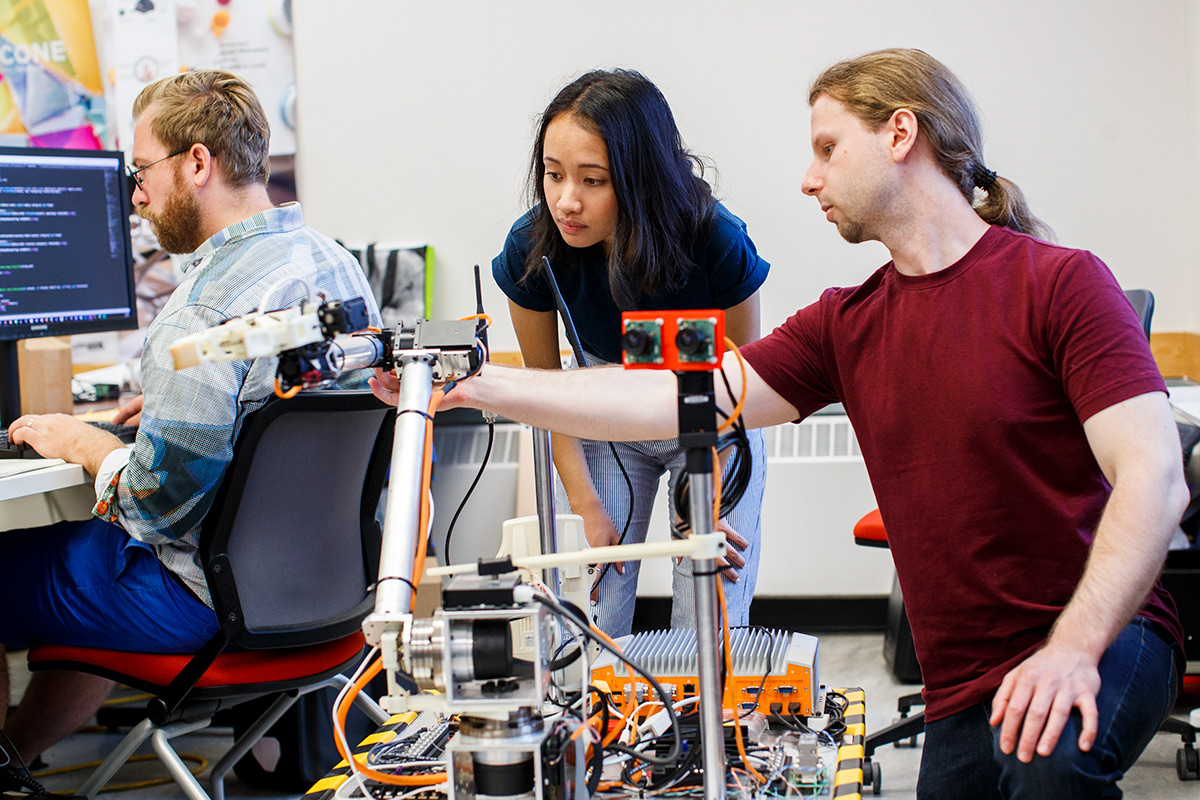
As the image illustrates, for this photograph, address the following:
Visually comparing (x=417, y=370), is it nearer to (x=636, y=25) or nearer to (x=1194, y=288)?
Answer: (x=636, y=25)

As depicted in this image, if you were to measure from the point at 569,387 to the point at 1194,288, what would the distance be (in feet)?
7.70

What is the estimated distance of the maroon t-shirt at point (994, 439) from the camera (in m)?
1.17

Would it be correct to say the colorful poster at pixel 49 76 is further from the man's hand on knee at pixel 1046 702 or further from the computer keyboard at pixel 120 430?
the man's hand on knee at pixel 1046 702

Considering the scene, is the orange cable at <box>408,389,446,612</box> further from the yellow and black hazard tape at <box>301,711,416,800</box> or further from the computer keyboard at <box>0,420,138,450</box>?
the computer keyboard at <box>0,420,138,450</box>

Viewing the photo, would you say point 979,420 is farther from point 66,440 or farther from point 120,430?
point 120,430

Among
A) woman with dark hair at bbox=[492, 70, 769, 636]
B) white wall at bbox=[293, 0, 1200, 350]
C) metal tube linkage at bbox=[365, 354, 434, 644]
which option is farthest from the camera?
white wall at bbox=[293, 0, 1200, 350]

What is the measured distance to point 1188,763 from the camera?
2057mm

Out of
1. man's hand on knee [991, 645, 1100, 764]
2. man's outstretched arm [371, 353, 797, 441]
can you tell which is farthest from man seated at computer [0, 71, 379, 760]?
man's hand on knee [991, 645, 1100, 764]

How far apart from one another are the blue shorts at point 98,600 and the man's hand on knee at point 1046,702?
3.86 feet

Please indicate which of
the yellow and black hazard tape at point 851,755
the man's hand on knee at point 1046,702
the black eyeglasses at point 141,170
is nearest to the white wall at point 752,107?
the black eyeglasses at point 141,170

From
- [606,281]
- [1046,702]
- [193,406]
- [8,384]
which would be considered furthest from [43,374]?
[1046,702]

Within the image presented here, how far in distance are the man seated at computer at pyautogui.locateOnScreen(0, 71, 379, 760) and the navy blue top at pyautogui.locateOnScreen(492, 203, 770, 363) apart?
265 mm

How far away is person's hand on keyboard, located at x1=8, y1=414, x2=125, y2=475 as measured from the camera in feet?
5.68

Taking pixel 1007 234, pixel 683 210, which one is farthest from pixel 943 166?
pixel 683 210
